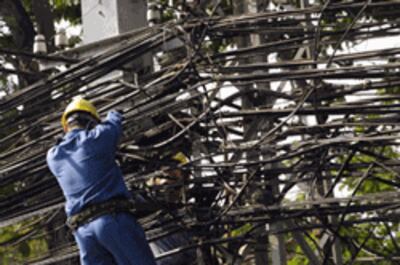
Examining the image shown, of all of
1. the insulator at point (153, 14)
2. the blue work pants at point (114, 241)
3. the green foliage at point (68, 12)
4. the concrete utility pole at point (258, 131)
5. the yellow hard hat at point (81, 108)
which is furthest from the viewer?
the green foliage at point (68, 12)

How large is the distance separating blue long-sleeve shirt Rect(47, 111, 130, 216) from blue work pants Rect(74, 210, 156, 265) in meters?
0.17

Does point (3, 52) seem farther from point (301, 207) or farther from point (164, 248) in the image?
point (301, 207)

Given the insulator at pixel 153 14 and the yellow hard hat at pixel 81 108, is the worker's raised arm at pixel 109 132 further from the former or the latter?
the insulator at pixel 153 14

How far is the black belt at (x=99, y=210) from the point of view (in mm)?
9695

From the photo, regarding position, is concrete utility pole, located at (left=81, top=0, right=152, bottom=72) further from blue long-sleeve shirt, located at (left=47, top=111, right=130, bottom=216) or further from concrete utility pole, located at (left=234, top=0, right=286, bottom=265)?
blue long-sleeve shirt, located at (left=47, top=111, right=130, bottom=216)

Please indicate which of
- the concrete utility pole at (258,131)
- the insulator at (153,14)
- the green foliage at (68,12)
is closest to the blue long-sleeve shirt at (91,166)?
the concrete utility pole at (258,131)

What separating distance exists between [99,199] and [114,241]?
342 millimetres

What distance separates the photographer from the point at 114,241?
9.64m

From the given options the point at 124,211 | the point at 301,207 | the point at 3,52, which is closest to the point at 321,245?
the point at 301,207

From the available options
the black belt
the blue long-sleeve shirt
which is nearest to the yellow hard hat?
the blue long-sleeve shirt

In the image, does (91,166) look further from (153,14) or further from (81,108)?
(153,14)

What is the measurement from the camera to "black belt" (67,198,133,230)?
9695 mm

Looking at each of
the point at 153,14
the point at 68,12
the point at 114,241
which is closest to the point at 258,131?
the point at 153,14

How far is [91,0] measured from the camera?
11.4 m
